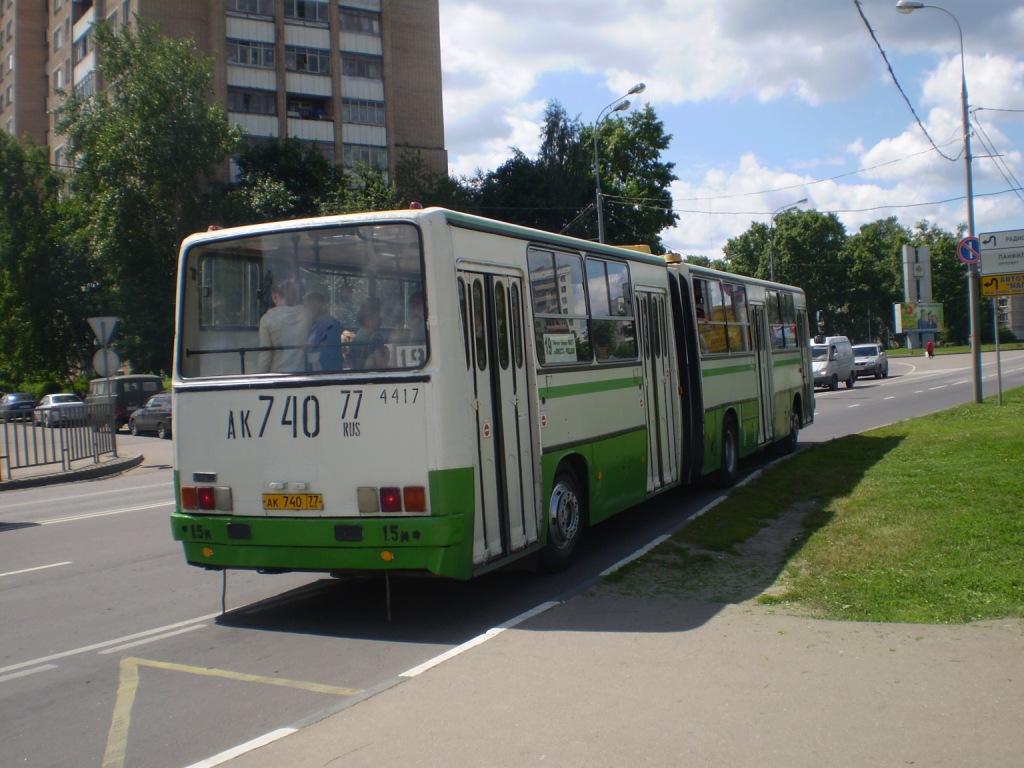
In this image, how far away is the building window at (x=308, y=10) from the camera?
57062mm

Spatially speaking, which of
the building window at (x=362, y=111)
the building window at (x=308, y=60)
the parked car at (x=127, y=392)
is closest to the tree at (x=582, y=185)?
the building window at (x=362, y=111)

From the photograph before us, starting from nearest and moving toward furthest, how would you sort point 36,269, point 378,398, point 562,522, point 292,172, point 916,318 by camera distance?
point 378,398 < point 562,522 < point 292,172 < point 36,269 < point 916,318

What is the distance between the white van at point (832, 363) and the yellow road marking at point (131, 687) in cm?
3749

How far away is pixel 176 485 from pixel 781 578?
493 centimetres

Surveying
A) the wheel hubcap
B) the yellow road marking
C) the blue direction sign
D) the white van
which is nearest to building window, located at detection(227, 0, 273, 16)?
the white van

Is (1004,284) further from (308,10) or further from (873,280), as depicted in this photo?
(873,280)

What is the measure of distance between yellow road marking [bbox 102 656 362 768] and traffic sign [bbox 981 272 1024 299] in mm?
20843

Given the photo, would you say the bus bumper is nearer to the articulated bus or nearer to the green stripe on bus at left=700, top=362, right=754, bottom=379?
the articulated bus

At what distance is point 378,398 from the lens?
7105mm

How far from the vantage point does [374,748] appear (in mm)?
4719

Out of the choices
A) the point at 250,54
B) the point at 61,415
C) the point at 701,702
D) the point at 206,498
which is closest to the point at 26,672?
the point at 206,498

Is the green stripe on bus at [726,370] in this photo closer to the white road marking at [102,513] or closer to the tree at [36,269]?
the white road marking at [102,513]

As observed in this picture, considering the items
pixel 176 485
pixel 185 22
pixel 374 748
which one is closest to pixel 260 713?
pixel 374 748

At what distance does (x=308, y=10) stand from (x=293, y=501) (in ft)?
184
